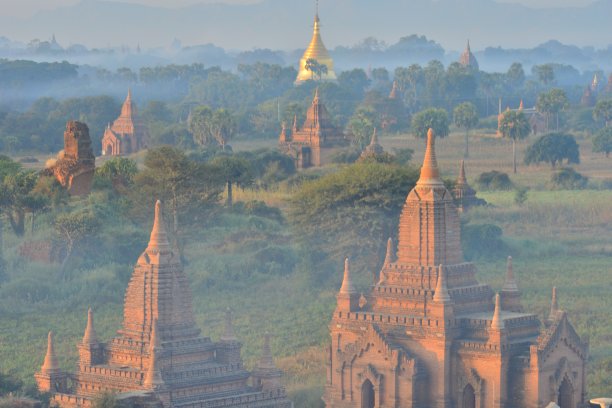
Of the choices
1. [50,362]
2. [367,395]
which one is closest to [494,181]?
[367,395]

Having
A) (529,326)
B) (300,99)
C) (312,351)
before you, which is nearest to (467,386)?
(529,326)

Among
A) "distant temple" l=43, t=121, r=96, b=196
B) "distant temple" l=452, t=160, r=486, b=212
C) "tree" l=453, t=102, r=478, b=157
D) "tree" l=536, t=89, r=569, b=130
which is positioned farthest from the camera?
"tree" l=536, t=89, r=569, b=130

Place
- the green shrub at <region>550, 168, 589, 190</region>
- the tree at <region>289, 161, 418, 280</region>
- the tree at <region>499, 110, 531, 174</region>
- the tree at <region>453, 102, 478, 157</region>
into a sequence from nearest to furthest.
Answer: the tree at <region>289, 161, 418, 280</region> < the green shrub at <region>550, 168, 589, 190</region> < the tree at <region>499, 110, 531, 174</region> < the tree at <region>453, 102, 478, 157</region>

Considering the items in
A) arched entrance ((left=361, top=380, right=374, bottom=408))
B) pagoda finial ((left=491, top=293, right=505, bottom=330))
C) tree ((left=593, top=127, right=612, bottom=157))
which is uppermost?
pagoda finial ((left=491, top=293, right=505, bottom=330))

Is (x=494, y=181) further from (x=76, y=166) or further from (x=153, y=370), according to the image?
(x=153, y=370)

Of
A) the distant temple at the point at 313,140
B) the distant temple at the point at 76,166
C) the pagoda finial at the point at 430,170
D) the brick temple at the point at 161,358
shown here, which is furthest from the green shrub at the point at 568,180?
the brick temple at the point at 161,358

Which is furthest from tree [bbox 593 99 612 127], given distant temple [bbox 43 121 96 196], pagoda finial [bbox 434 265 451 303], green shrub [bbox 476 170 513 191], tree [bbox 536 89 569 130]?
pagoda finial [bbox 434 265 451 303]

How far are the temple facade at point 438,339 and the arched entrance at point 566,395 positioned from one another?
0.9 inches

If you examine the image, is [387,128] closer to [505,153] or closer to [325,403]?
[505,153]

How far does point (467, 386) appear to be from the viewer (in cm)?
5412

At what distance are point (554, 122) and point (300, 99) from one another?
111 feet

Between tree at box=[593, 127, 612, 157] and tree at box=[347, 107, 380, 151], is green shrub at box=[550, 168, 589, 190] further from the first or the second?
tree at box=[593, 127, 612, 157]

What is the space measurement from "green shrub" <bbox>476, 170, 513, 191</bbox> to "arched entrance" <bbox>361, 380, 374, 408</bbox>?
163 ft

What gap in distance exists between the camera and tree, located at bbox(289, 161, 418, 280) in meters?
76.3
